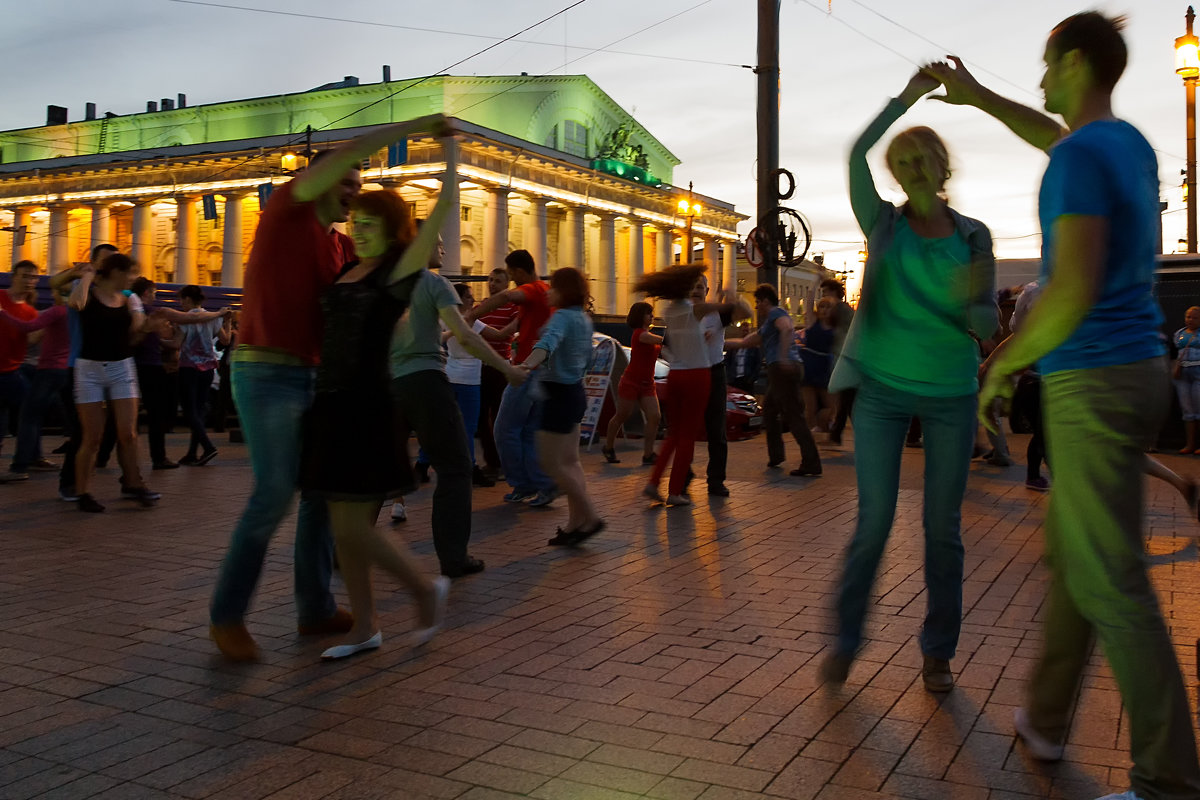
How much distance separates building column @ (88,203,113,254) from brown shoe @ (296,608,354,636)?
63.3 meters

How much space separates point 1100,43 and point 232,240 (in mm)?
60227

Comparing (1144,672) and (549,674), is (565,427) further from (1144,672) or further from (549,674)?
(1144,672)

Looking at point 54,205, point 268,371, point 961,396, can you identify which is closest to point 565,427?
point 268,371

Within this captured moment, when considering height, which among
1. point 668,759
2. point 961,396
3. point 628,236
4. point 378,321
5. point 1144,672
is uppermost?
point 628,236

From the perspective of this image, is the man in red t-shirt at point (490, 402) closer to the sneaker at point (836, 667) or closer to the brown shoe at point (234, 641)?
the brown shoe at point (234, 641)

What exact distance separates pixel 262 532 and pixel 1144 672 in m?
3.13

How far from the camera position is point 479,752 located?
134 inches

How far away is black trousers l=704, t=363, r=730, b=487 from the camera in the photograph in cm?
984

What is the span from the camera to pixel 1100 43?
9.39ft

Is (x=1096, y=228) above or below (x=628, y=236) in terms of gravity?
below

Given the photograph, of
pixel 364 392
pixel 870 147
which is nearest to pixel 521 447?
pixel 364 392

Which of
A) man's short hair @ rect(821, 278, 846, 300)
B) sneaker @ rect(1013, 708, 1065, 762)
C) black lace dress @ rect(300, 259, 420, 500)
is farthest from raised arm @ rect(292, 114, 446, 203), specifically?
man's short hair @ rect(821, 278, 846, 300)

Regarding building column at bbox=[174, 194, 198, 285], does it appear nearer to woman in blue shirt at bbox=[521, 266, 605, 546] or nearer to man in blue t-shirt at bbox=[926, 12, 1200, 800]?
woman in blue shirt at bbox=[521, 266, 605, 546]

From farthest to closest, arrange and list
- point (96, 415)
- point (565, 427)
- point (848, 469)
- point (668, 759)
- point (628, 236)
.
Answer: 1. point (628, 236)
2. point (848, 469)
3. point (96, 415)
4. point (565, 427)
5. point (668, 759)
